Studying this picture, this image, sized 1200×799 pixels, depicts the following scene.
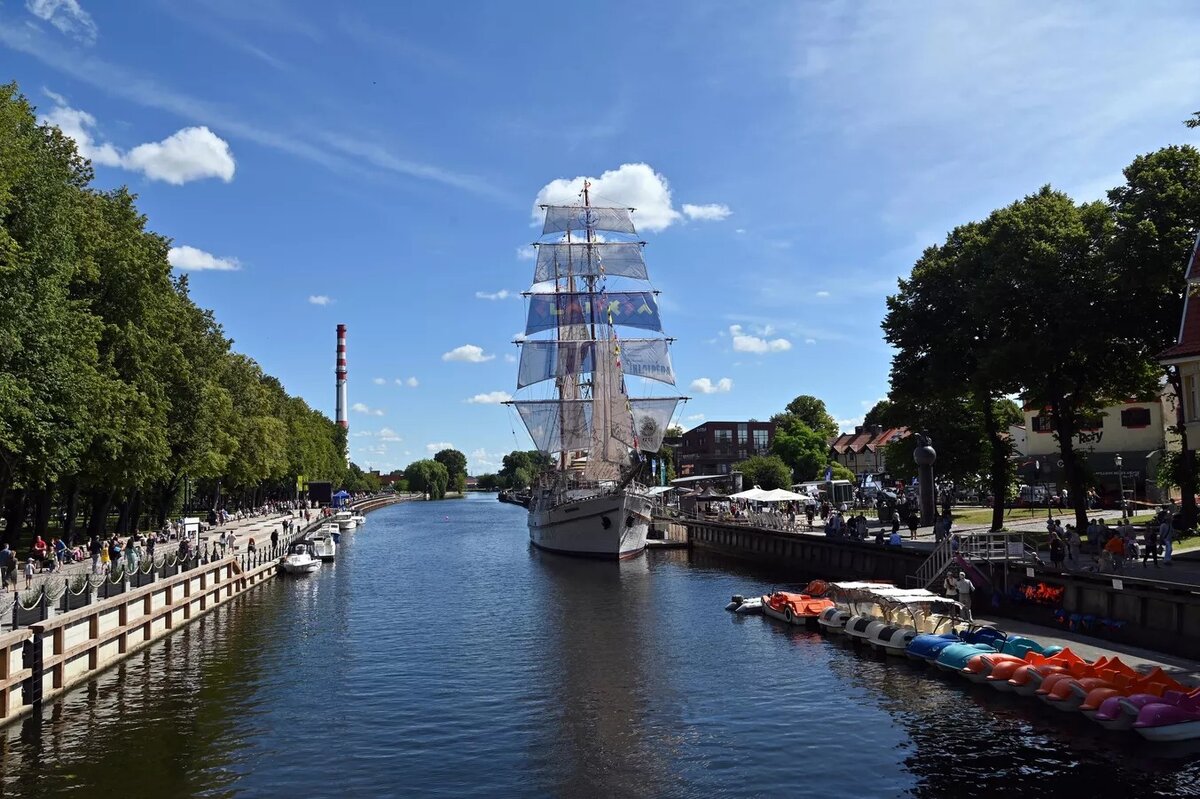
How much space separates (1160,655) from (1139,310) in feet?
63.5

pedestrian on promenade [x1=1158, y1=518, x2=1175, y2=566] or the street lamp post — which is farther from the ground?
the street lamp post

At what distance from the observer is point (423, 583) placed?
53719 millimetres

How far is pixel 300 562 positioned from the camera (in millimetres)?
58719

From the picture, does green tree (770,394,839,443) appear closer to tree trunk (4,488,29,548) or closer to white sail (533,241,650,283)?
white sail (533,241,650,283)

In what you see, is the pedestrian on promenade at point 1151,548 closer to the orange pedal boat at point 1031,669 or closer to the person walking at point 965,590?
the person walking at point 965,590

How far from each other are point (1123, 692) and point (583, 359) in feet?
236

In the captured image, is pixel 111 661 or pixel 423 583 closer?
pixel 111 661

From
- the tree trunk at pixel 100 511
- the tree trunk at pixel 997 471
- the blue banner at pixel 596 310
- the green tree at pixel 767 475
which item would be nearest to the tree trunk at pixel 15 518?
the tree trunk at pixel 100 511

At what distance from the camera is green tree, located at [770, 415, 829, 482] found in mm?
117812

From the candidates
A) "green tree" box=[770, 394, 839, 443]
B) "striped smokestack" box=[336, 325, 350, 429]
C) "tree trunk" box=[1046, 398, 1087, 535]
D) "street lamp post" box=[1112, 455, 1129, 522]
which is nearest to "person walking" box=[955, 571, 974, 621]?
"tree trunk" box=[1046, 398, 1087, 535]

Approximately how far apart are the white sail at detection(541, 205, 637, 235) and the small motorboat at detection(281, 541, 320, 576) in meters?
47.5

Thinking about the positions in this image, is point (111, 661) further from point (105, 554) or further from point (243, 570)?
point (243, 570)

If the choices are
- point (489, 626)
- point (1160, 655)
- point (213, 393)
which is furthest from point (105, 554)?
point (1160, 655)

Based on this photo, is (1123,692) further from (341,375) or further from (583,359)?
(341,375)
